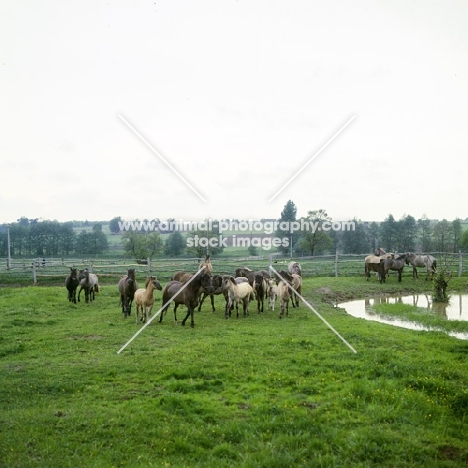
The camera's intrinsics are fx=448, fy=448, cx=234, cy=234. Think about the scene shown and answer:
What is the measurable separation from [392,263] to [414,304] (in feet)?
21.9

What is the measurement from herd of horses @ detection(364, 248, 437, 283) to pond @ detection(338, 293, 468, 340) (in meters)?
3.49

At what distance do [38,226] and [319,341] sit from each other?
222 ft

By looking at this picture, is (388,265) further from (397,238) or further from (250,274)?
(397,238)

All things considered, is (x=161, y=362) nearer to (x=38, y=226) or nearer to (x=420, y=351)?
(x=420, y=351)

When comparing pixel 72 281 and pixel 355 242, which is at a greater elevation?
pixel 355 242

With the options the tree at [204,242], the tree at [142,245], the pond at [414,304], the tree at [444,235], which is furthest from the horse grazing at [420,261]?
the tree at [444,235]

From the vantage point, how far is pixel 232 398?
733 cm

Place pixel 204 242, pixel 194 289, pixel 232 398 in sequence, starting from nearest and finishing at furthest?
pixel 232 398
pixel 194 289
pixel 204 242

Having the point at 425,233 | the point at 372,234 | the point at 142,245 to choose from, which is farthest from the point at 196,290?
the point at 425,233

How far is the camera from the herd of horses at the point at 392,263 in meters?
25.2

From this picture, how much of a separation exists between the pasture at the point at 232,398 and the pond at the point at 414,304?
9.14 feet

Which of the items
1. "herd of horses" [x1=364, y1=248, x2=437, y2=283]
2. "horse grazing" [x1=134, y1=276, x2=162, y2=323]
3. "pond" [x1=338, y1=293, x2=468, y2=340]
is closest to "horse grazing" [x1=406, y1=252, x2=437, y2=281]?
"herd of horses" [x1=364, y1=248, x2=437, y2=283]

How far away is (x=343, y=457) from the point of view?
5582mm

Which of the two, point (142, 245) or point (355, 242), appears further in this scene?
point (355, 242)
